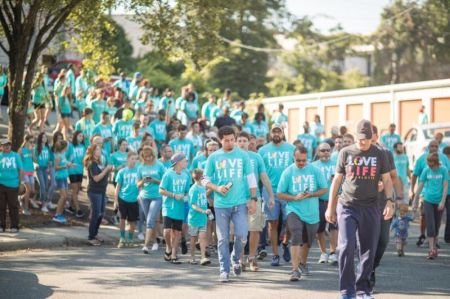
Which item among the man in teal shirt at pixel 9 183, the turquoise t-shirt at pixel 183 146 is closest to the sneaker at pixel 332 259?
the turquoise t-shirt at pixel 183 146

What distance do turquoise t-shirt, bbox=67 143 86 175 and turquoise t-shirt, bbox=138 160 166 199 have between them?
4045 mm

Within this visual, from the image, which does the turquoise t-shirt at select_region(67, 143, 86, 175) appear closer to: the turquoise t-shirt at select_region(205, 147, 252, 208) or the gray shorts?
the turquoise t-shirt at select_region(205, 147, 252, 208)

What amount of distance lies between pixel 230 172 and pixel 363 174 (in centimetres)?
242

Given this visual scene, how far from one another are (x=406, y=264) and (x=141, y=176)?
490 centimetres

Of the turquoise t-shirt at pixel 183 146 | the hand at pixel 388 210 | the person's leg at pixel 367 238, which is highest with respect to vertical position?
the turquoise t-shirt at pixel 183 146

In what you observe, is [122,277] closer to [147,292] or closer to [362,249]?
[147,292]

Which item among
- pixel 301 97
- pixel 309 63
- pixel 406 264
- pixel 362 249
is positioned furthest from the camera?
pixel 309 63

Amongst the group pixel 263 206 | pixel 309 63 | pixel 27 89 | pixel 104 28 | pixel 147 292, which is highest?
pixel 309 63

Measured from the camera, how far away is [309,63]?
6550cm

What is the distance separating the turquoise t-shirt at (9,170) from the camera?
16.8 m

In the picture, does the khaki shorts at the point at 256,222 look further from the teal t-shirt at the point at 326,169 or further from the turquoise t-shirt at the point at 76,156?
the turquoise t-shirt at the point at 76,156

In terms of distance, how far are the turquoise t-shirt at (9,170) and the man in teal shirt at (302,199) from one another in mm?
6486

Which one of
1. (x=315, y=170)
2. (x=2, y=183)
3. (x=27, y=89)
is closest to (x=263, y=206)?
(x=315, y=170)

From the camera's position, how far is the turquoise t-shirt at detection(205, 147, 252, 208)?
11922 mm
